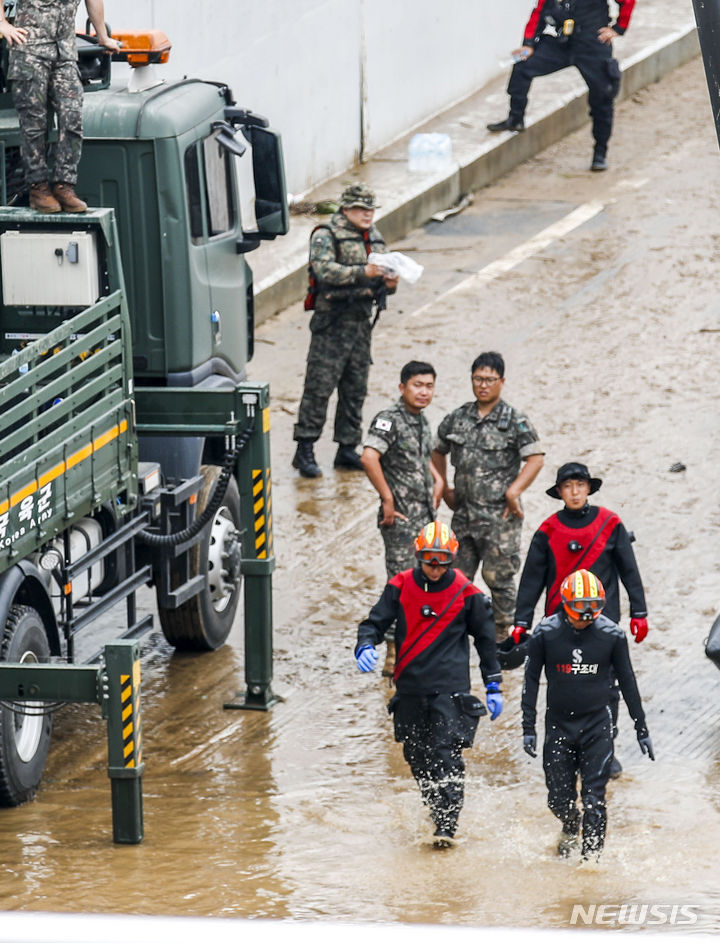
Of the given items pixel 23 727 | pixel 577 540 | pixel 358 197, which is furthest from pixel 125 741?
pixel 358 197

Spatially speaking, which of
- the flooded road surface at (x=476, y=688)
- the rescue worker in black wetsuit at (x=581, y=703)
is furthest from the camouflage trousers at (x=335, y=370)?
the rescue worker in black wetsuit at (x=581, y=703)

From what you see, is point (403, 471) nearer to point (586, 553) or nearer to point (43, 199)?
point (586, 553)

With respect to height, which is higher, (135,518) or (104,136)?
(104,136)

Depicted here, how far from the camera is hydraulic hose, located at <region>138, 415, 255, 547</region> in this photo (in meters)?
8.13

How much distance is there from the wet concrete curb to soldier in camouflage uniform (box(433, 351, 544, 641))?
5.86 metres

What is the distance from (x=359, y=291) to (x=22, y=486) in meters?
4.75

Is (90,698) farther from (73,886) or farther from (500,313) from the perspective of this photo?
(500,313)

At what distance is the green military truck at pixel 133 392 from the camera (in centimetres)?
698

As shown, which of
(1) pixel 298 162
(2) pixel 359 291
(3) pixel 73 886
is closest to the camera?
(3) pixel 73 886

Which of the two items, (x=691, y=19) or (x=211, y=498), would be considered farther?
(x=691, y=19)

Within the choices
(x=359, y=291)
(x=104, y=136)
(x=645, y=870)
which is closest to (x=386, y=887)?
(x=645, y=870)

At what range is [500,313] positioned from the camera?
574 inches

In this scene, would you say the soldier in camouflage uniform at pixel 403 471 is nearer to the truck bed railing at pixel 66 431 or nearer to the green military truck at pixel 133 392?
the green military truck at pixel 133 392

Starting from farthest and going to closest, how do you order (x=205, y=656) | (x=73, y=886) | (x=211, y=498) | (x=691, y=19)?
1. (x=691, y=19)
2. (x=205, y=656)
3. (x=211, y=498)
4. (x=73, y=886)
